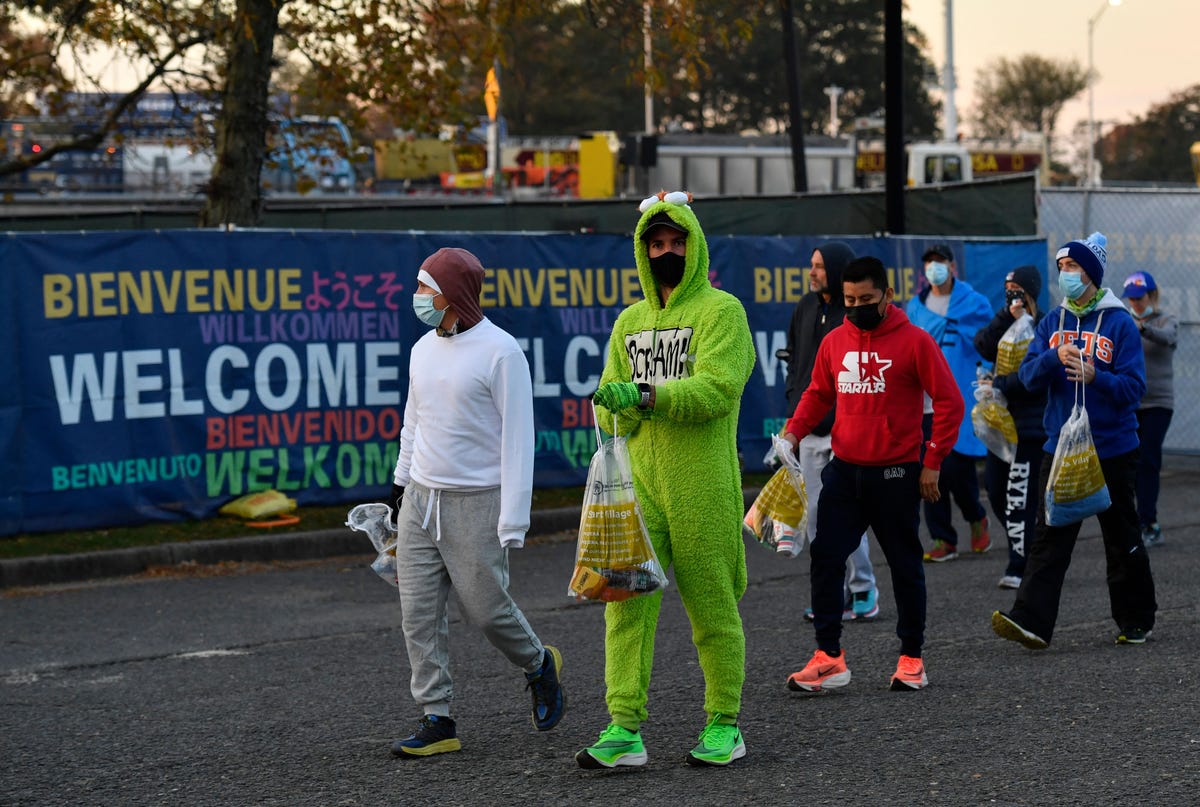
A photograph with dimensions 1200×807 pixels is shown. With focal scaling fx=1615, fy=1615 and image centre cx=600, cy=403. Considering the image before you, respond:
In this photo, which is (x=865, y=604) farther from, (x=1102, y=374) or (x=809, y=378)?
(x=1102, y=374)

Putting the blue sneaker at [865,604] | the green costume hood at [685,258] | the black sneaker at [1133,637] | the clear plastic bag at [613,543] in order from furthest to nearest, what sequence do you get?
the blue sneaker at [865,604], the black sneaker at [1133,637], the green costume hood at [685,258], the clear plastic bag at [613,543]

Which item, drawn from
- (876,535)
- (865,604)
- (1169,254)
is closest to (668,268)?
(876,535)

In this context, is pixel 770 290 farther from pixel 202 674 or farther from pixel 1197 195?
pixel 202 674

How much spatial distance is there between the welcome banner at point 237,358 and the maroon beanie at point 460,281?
19.7 feet

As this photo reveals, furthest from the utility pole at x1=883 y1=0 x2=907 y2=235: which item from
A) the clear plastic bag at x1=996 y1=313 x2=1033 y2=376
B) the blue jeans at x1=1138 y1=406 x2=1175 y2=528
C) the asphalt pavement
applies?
the asphalt pavement

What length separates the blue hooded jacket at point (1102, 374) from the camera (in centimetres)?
724

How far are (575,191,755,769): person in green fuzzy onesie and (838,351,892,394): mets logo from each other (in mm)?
1301

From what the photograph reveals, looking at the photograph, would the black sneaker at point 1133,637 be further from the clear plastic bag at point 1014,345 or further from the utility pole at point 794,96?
the utility pole at point 794,96

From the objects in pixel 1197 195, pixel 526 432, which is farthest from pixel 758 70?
pixel 526 432

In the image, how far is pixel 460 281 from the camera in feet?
18.6

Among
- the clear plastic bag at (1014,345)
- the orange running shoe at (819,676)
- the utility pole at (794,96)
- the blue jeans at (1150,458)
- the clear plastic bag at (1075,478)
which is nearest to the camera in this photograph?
the orange running shoe at (819,676)

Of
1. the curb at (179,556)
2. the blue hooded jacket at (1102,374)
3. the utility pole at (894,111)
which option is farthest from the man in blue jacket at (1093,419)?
the utility pole at (894,111)

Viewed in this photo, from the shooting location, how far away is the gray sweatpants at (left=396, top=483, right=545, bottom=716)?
563cm

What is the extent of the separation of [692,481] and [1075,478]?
2.50 meters
